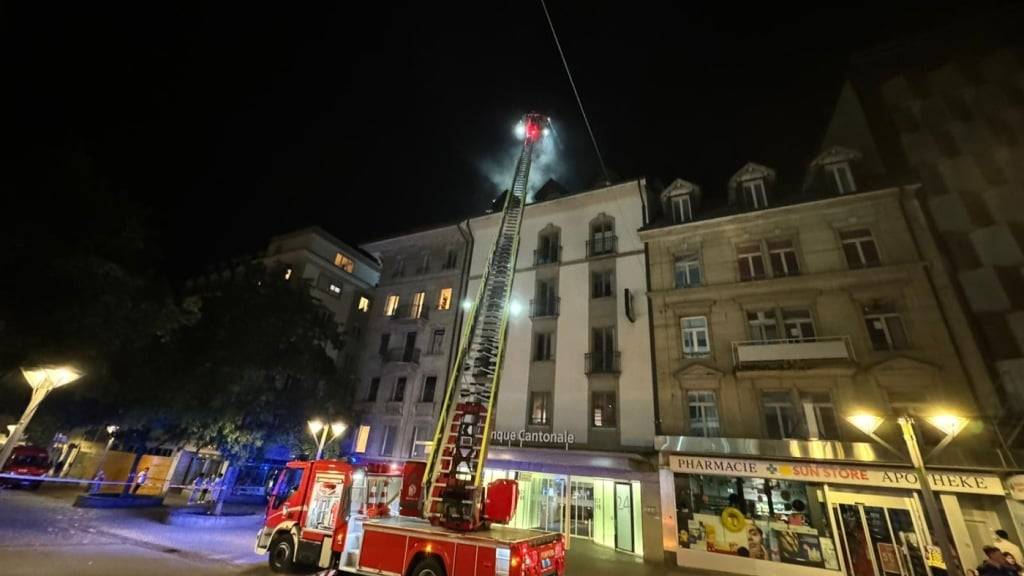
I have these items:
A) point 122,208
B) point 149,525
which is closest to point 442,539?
point 122,208

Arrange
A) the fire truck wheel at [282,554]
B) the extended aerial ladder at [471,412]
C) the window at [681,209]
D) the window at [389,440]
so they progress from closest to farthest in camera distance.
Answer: the extended aerial ladder at [471,412], the fire truck wheel at [282,554], the window at [681,209], the window at [389,440]

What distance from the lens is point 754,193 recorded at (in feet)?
65.4

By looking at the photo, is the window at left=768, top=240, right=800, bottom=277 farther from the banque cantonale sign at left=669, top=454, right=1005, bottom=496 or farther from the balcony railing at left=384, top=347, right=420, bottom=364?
the balcony railing at left=384, top=347, right=420, bottom=364

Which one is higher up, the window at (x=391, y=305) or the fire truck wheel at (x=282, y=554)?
the window at (x=391, y=305)

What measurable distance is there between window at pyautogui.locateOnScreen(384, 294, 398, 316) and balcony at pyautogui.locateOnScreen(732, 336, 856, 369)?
20025 millimetres

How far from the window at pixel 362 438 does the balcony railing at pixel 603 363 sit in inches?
533

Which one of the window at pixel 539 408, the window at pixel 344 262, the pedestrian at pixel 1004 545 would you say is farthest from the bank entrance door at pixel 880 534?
the window at pixel 344 262

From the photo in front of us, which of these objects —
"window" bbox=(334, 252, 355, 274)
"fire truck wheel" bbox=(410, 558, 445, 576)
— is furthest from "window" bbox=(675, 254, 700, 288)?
"window" bbox=(334, 252, 355, 274)

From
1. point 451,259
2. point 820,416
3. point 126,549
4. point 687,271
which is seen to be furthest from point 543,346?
point 126,549

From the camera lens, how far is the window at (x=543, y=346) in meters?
21.0

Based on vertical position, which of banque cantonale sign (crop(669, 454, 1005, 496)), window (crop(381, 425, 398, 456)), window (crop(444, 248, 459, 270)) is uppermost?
window (crop(444, 248, 459, 270))

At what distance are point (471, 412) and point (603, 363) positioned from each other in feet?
35.0

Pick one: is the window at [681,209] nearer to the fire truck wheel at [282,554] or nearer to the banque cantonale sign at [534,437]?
the banque cantonale sign at [534,437]

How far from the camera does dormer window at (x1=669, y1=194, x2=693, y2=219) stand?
21156mm
